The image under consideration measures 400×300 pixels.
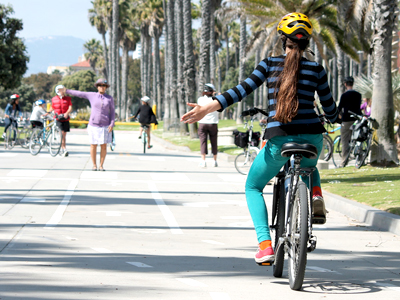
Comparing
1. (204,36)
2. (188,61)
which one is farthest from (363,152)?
(188,61)

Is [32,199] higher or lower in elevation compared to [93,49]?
lower

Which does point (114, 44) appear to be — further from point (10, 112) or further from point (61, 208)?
point (61, 208)

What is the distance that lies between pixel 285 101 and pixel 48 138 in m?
15.8

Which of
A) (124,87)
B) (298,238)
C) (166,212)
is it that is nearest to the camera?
(298,238)

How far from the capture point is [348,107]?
51.0 feet

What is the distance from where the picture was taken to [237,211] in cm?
966

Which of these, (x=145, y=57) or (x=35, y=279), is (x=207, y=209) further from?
(x=145, y=57)

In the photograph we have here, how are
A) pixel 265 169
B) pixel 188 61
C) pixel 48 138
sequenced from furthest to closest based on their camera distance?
1. pixel 188 61
2. pixel 48 138
3. pixel 265 169

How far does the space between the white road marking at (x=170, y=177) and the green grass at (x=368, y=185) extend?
3.06 m

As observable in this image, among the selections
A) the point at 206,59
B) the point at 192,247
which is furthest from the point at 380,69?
the point at 206,59

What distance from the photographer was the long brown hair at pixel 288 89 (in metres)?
4.76

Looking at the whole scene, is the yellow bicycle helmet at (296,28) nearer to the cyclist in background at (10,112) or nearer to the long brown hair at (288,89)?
the long brown hair at (288,89)

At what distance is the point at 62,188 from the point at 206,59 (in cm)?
1883

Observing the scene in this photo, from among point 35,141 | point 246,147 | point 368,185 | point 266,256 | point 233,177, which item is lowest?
point 233,177
